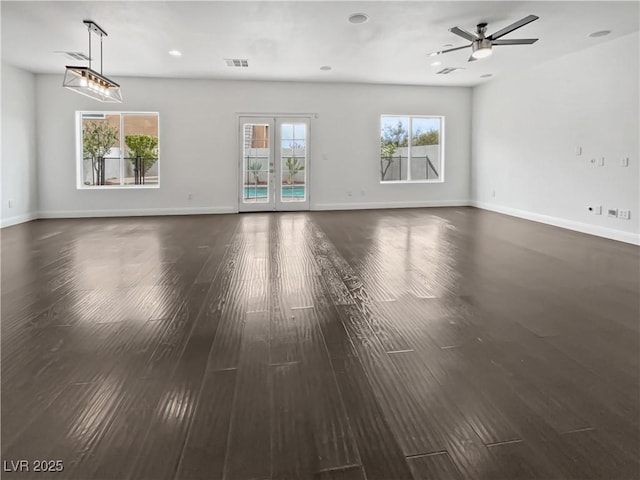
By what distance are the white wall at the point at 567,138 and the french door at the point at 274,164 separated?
4241 millimetres

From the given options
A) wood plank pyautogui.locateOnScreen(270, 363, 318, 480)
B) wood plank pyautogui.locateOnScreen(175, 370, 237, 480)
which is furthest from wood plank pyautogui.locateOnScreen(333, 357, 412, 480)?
wood plank pyautogui.locateOnScreen(175, 370, 237, 480)

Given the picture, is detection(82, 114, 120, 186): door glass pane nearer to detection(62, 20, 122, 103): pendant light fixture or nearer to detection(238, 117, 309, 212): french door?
detection(238, 117, 309, 212): french door

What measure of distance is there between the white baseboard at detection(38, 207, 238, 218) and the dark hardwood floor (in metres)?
4.41

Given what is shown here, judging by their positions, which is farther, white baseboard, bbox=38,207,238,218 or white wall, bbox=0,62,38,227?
white baseboard, bbox=38,207,238,218

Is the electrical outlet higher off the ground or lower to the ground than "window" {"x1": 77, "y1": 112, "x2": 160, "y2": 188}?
lower

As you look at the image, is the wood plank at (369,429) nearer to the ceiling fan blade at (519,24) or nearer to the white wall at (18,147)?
the ceiling fan blade at (519,24)

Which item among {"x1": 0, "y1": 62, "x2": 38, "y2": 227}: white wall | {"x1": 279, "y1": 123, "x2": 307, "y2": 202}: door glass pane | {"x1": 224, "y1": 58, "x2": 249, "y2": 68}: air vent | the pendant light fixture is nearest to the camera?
the pendant light fixture

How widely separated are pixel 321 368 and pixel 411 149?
8.59 meters

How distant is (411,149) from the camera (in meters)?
9.88

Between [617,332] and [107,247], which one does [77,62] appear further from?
[617,332]

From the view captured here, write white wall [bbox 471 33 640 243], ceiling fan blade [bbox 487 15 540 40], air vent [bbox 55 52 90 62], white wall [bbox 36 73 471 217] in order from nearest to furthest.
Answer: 1. ceiling fan blade [bbox 487 15 540 40]
2. white wall [bbox 471 33 640 243]
3. air vent [bbox 55 52 90 62]
4. white wall [bbox 36 73 471 217]

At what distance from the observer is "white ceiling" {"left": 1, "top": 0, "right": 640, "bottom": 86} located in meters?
4.71

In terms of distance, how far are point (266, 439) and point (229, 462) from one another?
17cm

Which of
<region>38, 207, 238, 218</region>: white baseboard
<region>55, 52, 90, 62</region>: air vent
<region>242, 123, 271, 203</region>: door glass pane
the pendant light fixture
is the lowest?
<region>38, 207, 238, 218</region>: white baseboard
